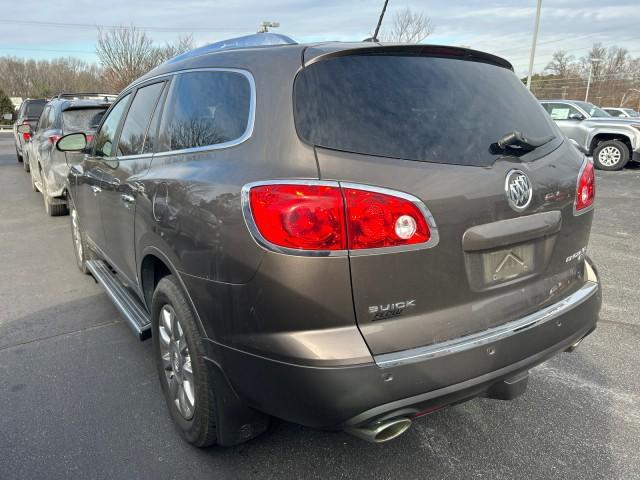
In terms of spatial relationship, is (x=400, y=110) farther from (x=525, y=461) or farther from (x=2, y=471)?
(x=2, y=471)

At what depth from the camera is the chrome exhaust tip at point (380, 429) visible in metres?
1.83

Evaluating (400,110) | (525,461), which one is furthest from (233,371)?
(525,461)

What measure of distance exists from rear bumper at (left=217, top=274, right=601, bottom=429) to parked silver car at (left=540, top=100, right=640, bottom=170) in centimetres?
1324

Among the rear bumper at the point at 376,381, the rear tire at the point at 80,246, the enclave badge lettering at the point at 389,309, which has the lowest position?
the rear tire at the point at 80,246

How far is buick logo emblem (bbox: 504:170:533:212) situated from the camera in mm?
2006

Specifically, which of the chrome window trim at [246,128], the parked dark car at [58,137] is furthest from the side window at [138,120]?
the parked dark car at [58,137]

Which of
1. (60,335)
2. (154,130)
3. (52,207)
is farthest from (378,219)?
(52,207)

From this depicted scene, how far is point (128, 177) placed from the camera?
2973 mm

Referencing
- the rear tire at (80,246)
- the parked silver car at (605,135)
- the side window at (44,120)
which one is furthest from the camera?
the parked silver car at (605,135)

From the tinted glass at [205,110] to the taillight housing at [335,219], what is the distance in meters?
0.49

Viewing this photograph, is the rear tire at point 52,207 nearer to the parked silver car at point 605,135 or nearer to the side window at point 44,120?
the side window at point 44,120

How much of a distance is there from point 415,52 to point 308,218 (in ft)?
3.11

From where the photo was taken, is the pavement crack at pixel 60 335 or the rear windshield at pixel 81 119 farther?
the rear windshield at pixel 81 119

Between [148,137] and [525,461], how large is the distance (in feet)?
8.67
